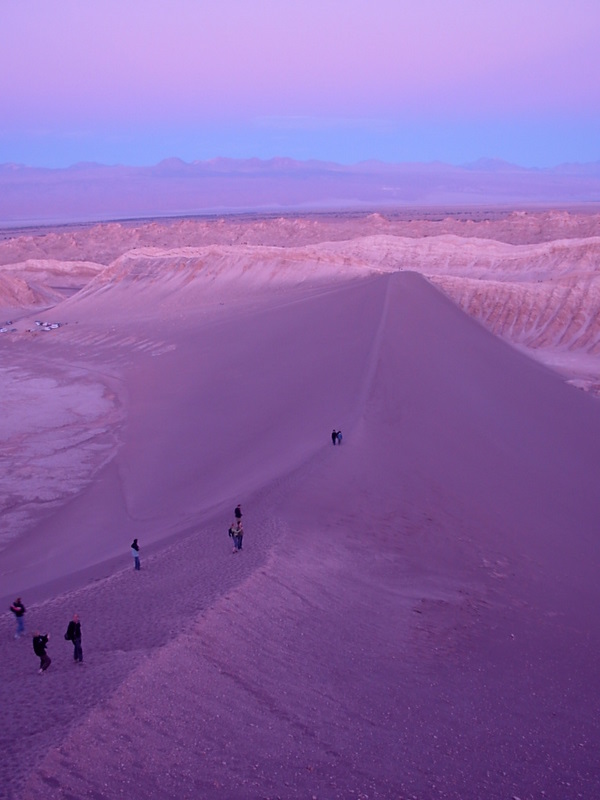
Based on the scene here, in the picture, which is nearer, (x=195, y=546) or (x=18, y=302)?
(x=195, y=546)

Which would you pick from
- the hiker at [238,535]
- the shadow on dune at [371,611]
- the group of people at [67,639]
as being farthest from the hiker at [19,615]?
the hiker at [238,535]

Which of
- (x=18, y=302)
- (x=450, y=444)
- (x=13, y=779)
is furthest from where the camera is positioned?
(x=18, y=302)

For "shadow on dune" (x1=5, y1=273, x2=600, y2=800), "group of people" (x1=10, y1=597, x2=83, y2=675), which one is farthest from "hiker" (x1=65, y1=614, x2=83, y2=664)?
"shadow on dune" (x1=5, y1=273, x2=600, y2=800)

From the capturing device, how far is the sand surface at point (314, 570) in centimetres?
643

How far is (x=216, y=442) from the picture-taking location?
66.4 feet

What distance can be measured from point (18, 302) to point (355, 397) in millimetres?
42913

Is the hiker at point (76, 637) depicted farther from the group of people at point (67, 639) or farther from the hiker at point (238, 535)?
the hiker at point (238, 535)

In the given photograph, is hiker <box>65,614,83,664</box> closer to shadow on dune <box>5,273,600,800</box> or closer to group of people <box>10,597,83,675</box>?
group of people <box>10,597,83,675</box>

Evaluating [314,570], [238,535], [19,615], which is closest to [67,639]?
[19,615]

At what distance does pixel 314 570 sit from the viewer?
1010 cm

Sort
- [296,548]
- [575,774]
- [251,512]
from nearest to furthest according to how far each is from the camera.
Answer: [575,774]
[296,548]
[251,512]

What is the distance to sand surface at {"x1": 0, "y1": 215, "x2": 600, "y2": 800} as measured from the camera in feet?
21.1

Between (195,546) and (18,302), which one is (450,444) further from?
(18,302)

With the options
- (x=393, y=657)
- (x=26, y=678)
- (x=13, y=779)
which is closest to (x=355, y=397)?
(x=393, y=657)
